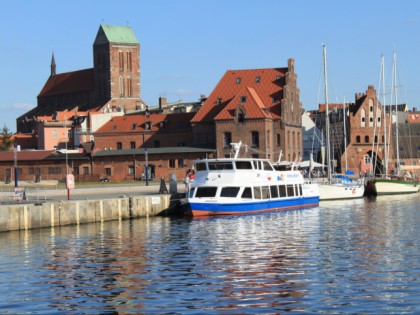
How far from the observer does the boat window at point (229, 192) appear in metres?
68.0

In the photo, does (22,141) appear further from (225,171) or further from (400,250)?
(400,250)

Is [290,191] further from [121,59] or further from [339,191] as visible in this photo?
[121,59]

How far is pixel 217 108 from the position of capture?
12275cm

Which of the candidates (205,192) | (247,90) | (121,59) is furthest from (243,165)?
(121,59)

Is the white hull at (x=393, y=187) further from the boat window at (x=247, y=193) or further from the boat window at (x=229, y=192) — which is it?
the boat window at (x=229, y=192)

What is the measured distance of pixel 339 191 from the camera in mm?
87375

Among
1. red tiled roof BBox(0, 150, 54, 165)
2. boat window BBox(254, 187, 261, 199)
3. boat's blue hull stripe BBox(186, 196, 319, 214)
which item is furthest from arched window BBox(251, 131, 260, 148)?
boat window BBox(254, 187, 261, 199)

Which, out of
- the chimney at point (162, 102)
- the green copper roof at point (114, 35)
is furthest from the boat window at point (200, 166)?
the green copper roof at point (114, 35)

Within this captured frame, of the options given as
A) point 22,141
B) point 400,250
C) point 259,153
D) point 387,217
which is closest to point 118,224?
point 387,217

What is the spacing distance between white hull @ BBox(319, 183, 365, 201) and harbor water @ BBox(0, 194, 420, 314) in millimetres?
24786

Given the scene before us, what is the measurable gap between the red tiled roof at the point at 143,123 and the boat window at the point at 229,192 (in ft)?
202

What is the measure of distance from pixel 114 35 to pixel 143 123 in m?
67.7

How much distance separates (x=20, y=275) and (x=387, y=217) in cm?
3346

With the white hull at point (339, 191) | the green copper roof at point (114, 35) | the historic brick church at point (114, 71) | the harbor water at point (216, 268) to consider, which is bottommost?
the harbor water at point (216, 268)
